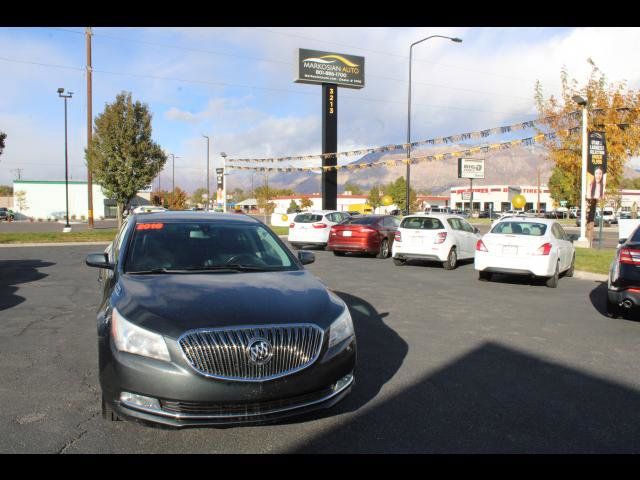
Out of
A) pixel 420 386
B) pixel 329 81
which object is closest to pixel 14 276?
pixel 420 386

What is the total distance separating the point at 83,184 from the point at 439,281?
73.0 metres

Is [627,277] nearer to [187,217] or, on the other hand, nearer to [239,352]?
[187,217]

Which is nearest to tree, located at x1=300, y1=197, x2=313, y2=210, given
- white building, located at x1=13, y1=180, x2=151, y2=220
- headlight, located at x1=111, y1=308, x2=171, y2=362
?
white building, located at x1=13, y1=180, x2=151, y2=220

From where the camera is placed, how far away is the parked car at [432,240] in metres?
14.8

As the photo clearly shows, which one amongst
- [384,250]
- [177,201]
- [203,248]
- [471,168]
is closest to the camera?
[203,248]

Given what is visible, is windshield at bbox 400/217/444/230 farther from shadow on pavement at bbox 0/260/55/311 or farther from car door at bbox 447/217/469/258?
shadow on pavement at bbox 0/260/55/311

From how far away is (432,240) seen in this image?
14.9 m

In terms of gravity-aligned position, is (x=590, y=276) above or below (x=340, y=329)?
below

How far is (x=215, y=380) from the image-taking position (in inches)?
133

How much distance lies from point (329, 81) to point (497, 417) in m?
40.3

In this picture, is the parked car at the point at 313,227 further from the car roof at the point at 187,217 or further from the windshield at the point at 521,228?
the car roof at the point at 187,217

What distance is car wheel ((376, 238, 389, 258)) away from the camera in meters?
18.2

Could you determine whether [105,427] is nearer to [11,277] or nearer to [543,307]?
[543,307]

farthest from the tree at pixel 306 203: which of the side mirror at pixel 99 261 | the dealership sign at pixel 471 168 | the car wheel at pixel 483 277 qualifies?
the side mirror at pixel 99 261
